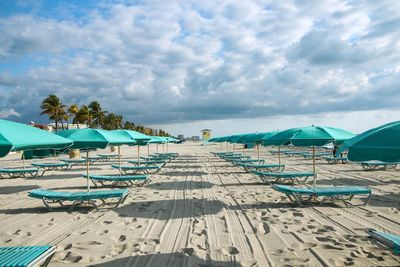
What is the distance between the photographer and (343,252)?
14.2 ft

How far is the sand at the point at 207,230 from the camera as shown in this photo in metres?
4.20

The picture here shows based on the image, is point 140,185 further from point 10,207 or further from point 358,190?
point 358,190

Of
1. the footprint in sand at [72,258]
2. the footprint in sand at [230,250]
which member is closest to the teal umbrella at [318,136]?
the footprint in sand at [230,250]

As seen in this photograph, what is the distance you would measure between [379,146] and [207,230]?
3.27 meters

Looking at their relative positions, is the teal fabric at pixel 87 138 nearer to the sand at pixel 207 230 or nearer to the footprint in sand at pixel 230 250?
the sand at pixel 207 230

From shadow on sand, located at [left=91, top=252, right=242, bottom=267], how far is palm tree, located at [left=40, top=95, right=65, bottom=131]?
46.7m

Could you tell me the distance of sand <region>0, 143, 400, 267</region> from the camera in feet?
13.8

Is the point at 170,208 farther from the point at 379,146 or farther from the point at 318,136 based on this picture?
the point at 379,146

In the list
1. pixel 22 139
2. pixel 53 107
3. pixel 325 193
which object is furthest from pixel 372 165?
pixel 53 107

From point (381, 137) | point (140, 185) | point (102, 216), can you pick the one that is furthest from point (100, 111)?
point (381, 137)

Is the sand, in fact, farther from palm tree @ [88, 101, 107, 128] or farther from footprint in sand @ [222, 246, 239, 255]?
palm tree @ [88, 101, 107, 128]

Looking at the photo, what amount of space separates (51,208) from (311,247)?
17.7 ft

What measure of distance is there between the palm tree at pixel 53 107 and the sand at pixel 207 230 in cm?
4067

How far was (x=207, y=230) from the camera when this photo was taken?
17.8 feet
